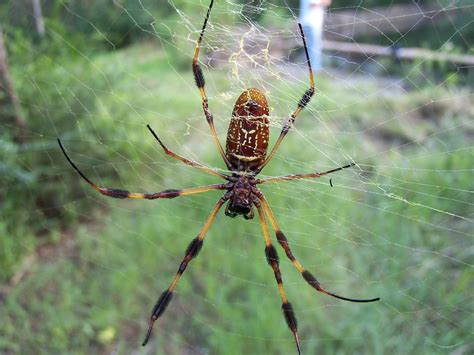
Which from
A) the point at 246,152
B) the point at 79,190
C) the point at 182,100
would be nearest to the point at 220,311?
the point at 246,152

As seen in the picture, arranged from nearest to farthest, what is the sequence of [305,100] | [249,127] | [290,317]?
[249,127] < [305,100] < [290,317]

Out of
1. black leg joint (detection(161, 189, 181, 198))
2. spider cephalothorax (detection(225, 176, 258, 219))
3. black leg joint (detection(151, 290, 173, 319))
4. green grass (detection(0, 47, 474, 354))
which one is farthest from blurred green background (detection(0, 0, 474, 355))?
black leg joint (detection(151, 290, 173, 319))

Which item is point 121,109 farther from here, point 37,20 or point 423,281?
point 423,281

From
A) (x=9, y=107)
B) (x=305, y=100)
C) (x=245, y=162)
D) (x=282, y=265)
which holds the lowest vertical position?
(x=282, y=265)

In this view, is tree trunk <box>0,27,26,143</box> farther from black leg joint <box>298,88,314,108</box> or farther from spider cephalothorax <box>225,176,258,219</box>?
black leg joint <box>298,88,314,108</box>

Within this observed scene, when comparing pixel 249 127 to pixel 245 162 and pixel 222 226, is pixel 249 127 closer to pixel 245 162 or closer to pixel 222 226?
pixel 245 162

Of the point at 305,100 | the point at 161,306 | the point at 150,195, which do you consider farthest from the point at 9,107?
the point at 305,100

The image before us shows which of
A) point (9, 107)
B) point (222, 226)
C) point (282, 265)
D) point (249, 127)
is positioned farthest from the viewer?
point (9, 107)
